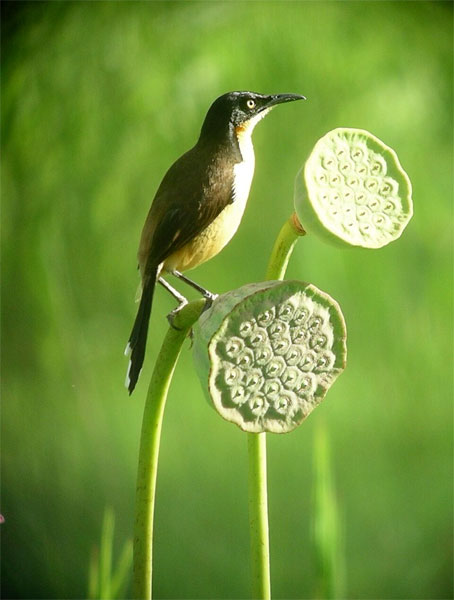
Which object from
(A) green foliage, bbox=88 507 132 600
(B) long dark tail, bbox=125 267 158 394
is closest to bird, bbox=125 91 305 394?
(B) long dark tail, bbox=125 267 158 394

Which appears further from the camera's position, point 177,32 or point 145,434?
point 177,32

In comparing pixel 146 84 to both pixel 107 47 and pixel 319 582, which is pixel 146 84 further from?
pixel 319 582

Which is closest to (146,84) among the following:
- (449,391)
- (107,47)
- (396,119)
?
(107,47)

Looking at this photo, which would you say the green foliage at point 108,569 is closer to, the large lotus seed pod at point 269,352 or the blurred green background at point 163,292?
the blurred green background at point 163,292

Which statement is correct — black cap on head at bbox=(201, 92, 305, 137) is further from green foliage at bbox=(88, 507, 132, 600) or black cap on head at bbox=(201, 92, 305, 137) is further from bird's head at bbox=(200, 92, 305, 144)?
green foliage at bbox=(88, 507, 132, 600)

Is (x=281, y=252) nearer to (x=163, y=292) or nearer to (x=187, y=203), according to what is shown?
(x=187, y=203)

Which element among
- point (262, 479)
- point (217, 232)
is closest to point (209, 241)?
point (217, 232)
